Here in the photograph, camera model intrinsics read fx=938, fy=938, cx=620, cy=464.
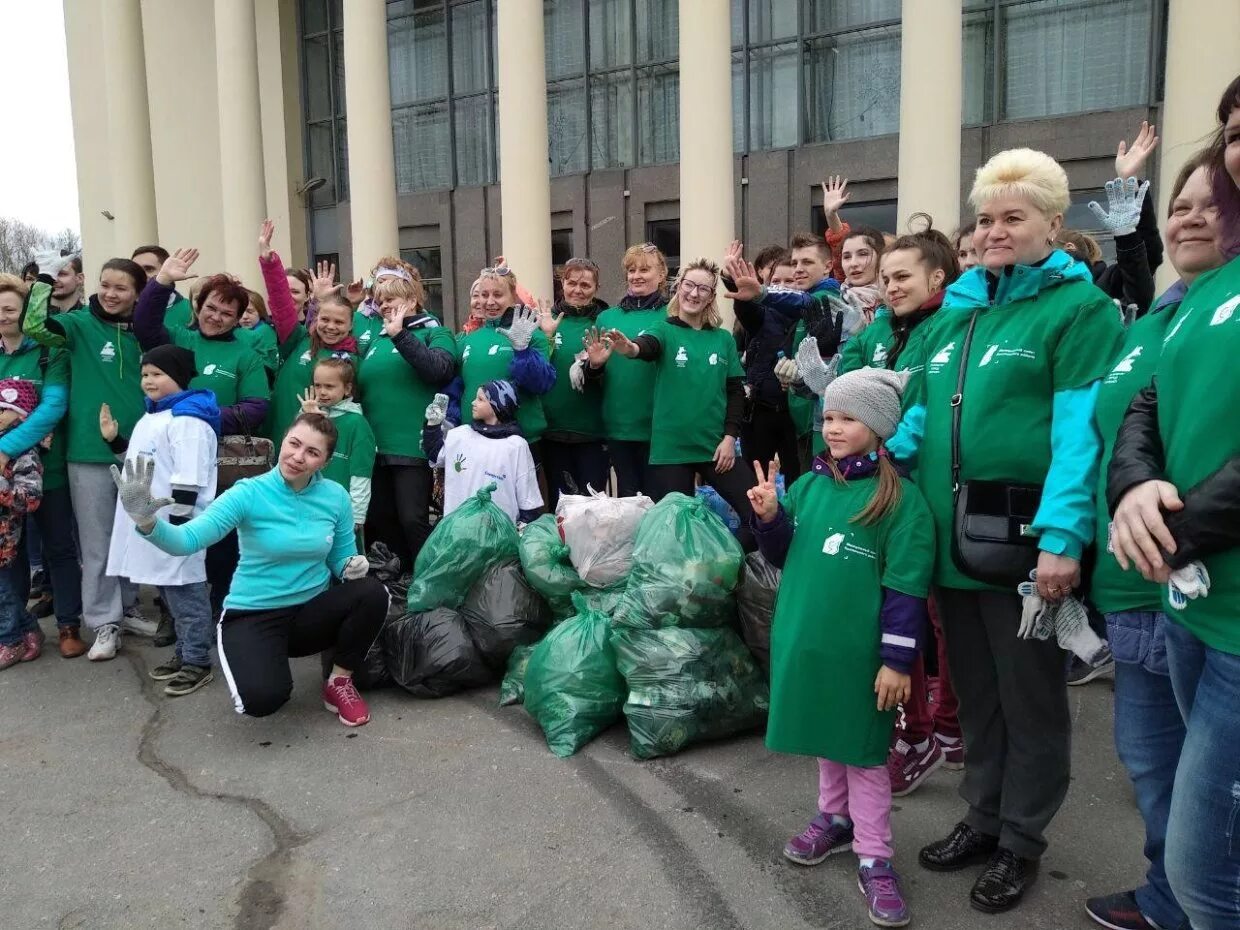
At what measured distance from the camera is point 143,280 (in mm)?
5141

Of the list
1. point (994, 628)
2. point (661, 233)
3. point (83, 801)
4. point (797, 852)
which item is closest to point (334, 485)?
point (83, 801)

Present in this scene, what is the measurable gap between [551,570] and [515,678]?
1.63ft

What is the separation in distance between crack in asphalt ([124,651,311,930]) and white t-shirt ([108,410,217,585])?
67 centimetres

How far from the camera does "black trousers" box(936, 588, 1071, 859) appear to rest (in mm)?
2506

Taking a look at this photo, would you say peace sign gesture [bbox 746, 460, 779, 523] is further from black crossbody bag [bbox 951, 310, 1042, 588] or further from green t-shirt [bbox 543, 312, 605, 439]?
green t-shirt [bbox 543, 312, 605, 439]

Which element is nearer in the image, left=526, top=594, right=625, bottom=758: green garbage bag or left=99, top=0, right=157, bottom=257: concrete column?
left=526, top=594, right=625, bottom=758: green garbage bag

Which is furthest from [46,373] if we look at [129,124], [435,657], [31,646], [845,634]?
[129,124]

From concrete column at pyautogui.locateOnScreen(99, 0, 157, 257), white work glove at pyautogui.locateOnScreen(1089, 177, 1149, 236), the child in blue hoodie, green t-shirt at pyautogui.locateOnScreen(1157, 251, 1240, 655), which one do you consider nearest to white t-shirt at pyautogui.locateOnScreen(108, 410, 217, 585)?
the child in blue hoodie

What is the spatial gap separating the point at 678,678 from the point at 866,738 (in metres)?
1.00

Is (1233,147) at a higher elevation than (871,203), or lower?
lower

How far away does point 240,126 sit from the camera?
13.8 metres

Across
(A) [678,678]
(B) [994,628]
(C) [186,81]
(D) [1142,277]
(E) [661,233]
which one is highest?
(C) [186,81]

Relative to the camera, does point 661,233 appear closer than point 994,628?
No

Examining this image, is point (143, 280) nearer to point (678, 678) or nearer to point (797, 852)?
point (678, 678)
